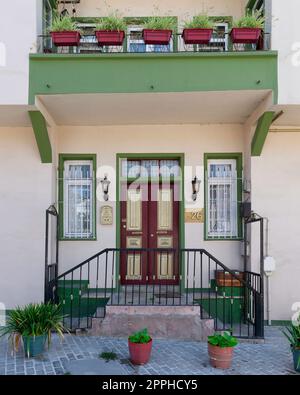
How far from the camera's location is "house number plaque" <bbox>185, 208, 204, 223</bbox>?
729 cm

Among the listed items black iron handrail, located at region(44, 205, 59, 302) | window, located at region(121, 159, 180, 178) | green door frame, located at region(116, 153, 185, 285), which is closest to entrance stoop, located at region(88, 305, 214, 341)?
black iron handrail, located at region(44, 205, 59, 302)

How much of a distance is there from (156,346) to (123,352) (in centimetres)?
55

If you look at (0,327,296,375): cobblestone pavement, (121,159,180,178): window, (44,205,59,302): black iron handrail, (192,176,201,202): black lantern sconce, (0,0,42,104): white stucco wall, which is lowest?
(0,327,296,375): cobblestone pavement

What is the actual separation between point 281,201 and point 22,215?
195 inches

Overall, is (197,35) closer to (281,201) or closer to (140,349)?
(281,201)

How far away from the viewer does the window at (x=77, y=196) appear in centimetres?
742

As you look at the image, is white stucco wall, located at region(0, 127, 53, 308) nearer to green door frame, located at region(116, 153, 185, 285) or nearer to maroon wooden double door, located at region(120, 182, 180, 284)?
green door frame, located at region(116, 153, 185, 285)

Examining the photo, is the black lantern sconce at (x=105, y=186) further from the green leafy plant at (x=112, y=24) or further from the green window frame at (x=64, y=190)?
the green leafy plant at (x=112, y=24)

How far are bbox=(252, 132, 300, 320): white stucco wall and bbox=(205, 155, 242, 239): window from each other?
0.56 meters

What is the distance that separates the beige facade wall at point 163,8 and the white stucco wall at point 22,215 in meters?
2.84

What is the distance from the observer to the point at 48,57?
586cm

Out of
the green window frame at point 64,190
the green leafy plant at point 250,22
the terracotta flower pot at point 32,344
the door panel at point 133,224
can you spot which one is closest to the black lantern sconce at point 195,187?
the door panel at point 133,224

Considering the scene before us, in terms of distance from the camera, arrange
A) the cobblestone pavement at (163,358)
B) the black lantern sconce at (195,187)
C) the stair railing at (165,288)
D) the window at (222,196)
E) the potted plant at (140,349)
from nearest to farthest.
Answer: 1. the cobblestone pavement at (163,358)
2. the potted plant at (140,349)
3. the stair railing at (165,288)
4. the black lantern sconce at (195,187)
5. the window at (222,196)
